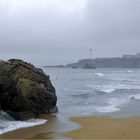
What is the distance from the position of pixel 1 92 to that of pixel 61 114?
4.47m

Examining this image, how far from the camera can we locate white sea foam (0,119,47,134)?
750 inches

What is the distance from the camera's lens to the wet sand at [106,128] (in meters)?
17.8

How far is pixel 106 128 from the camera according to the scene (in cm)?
1978

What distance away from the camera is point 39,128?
1956 cm

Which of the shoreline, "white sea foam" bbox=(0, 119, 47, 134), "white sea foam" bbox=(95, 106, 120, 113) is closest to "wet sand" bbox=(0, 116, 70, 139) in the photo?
the shoreline

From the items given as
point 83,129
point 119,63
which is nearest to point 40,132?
point 83,129

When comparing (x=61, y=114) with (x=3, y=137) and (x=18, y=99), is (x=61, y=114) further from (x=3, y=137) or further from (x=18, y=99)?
(x=3, y=137)

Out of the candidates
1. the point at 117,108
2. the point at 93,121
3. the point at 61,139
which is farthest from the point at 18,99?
the point at 117,108

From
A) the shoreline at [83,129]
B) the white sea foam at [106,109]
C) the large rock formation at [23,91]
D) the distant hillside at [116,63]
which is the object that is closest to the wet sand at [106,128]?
the shoreline at [83,129]

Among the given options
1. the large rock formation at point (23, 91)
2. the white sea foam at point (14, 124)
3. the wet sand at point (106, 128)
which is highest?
the large rock formation at point (23, 91)

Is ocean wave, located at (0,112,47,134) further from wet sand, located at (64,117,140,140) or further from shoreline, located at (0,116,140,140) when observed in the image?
wet sand, located at (64,117,140,140)

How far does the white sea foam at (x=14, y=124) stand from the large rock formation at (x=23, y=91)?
941mm

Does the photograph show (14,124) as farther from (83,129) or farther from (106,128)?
(106,128)

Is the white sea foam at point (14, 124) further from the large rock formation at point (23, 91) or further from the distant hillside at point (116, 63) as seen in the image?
the distant hillside at point (116, 63)
